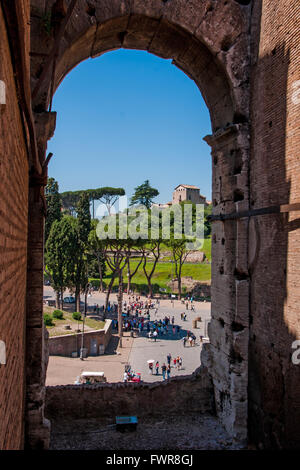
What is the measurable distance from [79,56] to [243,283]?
17.8 feet

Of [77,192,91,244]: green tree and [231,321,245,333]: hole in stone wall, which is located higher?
[77,192,91,244]: green tree

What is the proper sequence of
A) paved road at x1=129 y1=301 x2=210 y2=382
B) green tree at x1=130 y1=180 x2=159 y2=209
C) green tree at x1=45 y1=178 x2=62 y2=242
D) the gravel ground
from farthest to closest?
green tree at x1=130 y1=180 x2=159 y2=209 < green tree at x1=45 y1=178 x2=62 y2=242 < paved road at x1=129 y1=301 x2=210 y2=382 < the gravel ground

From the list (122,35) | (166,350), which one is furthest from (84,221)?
(122,35)

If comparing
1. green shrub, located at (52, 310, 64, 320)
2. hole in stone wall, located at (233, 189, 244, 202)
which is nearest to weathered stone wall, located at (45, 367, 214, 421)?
hole in stone wall, located at (233, 189, 244, 202)

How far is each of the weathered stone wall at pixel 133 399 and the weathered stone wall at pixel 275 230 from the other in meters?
1.27

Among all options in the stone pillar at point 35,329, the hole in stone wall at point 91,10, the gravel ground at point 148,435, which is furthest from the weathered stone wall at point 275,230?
the stone pillar at point 35,329

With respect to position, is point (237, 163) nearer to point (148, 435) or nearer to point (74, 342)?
point (148, 435)

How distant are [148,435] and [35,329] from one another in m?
3.05

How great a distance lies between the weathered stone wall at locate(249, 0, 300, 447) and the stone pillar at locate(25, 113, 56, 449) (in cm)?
377

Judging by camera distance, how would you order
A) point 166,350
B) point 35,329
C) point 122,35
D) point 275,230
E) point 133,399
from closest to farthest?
point 35,329 < point 275,230 < point 122,35 < point 133,399 < point 166,350

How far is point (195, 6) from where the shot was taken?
295 inches

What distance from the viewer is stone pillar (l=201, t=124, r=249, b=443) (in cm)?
760

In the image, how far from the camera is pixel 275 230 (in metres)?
6.82

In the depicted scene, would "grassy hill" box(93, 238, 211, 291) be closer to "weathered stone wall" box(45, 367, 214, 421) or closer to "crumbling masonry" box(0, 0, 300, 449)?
"weathered stone wall" box(45, 367, 214, 421)
